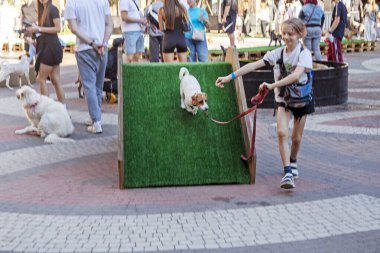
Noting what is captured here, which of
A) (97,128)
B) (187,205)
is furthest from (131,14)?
(187,205)

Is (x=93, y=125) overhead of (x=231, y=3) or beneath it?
beneath

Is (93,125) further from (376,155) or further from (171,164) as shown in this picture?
(376,155)

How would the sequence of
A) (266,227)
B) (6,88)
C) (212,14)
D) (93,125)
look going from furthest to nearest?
(212,14)
(6,88)
(93,125)
(266,227)

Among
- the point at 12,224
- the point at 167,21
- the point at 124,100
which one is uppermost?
the point at 167,21

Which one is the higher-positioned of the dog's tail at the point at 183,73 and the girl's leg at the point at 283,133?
the dog's tail at the point at 183,73

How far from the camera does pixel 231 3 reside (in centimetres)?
2092

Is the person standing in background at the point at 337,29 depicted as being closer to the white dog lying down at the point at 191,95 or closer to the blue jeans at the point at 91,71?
the blue jeans at the point at 91,71

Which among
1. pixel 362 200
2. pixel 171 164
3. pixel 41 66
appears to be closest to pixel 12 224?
pixel 171 164

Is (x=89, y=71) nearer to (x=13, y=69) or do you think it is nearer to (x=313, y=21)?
(x=13, y=69)

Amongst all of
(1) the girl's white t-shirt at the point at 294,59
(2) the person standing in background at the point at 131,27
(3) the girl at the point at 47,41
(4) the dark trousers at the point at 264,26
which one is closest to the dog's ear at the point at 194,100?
(1) the girl's white t-shirt at the point at 294,59

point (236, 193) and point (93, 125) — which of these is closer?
point (236, 193)

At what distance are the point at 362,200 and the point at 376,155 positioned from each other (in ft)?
7.06

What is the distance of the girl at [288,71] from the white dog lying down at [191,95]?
0.68m

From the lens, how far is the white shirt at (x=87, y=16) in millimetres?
10086
